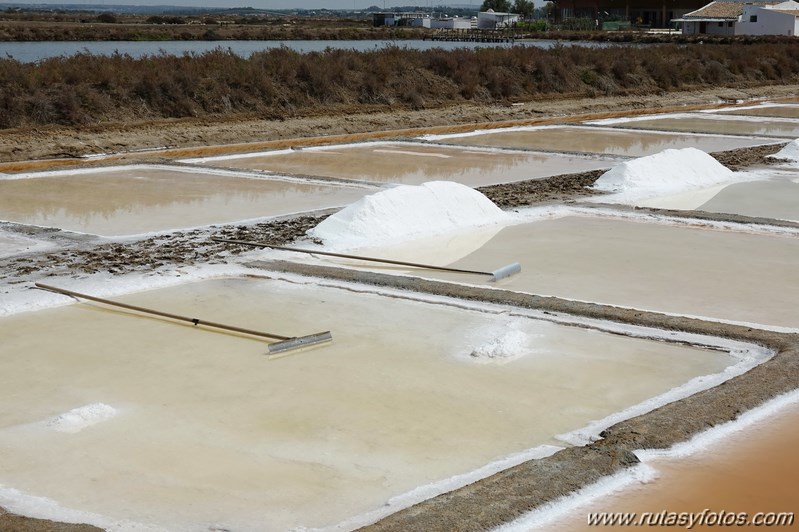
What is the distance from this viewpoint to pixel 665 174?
11102 mm

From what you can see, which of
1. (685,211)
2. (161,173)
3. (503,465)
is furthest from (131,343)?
(161,173)

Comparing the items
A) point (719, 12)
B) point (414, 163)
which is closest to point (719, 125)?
point (414, 163)

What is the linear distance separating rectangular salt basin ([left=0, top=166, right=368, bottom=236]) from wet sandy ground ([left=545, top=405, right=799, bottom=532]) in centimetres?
543

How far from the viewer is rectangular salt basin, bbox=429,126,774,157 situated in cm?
1504

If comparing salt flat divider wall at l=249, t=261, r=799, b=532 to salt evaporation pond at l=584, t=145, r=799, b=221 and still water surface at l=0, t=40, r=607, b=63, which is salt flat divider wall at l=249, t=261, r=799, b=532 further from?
still water surface at l=0, t=40, r=607, b=63

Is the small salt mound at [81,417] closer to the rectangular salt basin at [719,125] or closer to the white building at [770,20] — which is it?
the rectangular salt basin at [719,125]

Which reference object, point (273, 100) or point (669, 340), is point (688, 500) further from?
point (273, 100)

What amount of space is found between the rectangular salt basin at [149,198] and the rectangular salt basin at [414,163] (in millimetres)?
930

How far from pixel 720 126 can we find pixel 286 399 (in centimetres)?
1544

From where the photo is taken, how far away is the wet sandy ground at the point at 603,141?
15.0 m

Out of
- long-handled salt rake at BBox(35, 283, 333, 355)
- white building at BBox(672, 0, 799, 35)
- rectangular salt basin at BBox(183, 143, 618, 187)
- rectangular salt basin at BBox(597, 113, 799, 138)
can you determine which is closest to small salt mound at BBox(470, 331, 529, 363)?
long-handled salt rake at BBox(35, 283, 333, 355)

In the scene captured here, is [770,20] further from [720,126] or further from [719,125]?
[720,126]

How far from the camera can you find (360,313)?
6.08 metres

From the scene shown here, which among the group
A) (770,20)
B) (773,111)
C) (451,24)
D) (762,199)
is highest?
(770,20)
